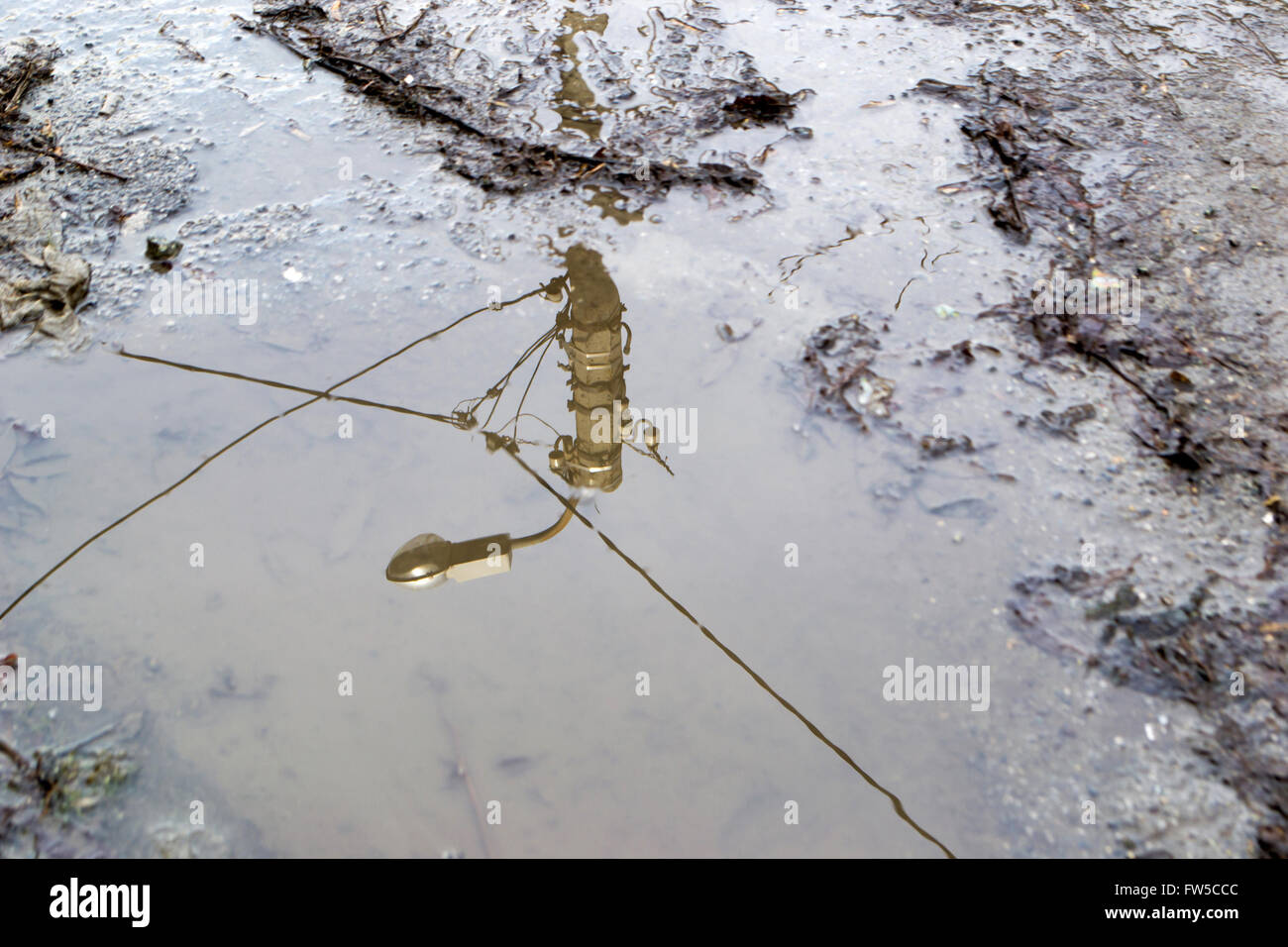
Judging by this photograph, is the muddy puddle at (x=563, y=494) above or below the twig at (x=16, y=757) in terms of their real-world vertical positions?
above

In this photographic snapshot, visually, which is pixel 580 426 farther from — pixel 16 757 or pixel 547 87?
pixel 547 87

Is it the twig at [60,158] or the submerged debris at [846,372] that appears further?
the twig at [60,158]

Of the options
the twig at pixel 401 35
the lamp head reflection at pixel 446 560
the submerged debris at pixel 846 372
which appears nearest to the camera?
the lamp head reflection at pixel 446 560

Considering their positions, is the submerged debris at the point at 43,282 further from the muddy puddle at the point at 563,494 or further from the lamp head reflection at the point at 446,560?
the lamp head reflection at the point at 446,560

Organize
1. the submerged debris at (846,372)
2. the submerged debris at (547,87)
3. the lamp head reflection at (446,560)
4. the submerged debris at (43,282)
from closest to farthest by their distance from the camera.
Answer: the lamp head reflection at (446,560) → the submerged debris at (846,372) → the submerged debris at (43,282) → the submerged debris at (547,87)

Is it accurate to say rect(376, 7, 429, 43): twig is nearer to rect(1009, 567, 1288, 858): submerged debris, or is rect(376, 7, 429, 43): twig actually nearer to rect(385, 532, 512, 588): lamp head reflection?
rect(385, 532, 512, 588): lamp head reflection

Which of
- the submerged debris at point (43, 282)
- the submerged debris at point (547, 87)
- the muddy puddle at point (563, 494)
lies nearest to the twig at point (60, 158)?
the muddy puddle at point (563, 494)

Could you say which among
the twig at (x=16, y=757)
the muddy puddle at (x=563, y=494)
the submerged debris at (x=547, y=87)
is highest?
the submerged debris at (x=547, y=87)

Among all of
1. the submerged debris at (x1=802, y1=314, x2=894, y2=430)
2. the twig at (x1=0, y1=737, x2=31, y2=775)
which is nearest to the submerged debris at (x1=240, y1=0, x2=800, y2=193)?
the submerged debris at (x1=802, y1=314, x2=894, y2=430)
